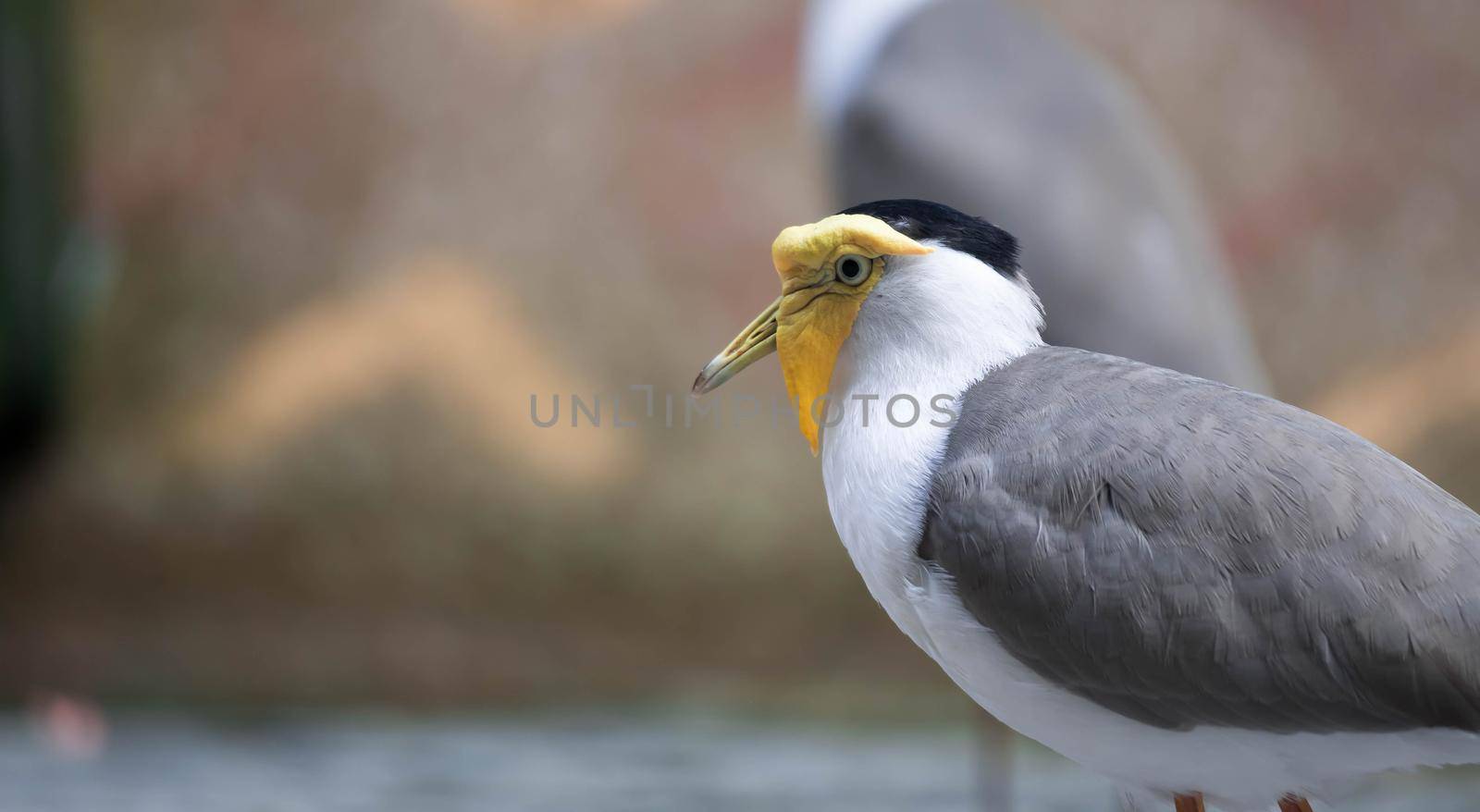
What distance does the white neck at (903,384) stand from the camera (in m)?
0.67

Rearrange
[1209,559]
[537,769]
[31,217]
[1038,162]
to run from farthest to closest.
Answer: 1. [31,217]
2. [537,769]
3. [1038,162]
4. [1209,559]

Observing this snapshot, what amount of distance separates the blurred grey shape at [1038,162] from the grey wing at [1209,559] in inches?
20.0

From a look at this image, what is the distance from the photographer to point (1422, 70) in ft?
6.94

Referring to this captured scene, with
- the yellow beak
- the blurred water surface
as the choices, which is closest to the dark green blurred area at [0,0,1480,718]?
the blurred water surface

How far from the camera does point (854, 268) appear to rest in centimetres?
69

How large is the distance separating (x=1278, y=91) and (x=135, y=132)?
6.09ft

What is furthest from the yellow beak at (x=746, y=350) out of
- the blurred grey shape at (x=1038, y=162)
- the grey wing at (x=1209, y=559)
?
the blurred grey shape at (x=1038, y=162)

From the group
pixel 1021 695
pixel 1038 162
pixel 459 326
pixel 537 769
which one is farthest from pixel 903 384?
pixel 459 326

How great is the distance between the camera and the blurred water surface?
5.63 ft

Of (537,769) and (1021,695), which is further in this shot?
(537,769)

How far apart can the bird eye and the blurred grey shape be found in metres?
0.50

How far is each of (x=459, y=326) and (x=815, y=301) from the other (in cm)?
164

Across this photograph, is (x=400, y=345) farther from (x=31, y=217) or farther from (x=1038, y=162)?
(x=1038, y=162)

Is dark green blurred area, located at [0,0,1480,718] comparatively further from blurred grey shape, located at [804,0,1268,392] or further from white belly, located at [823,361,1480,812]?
white belly, located at [823,361,1480,812]
